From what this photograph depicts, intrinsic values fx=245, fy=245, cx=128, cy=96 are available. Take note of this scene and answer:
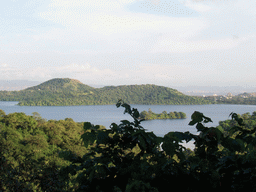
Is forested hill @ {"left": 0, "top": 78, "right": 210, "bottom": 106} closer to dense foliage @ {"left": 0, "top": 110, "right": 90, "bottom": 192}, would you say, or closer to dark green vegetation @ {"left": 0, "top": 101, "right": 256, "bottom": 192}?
A: dense foliage @ {"left": 0, "top": 110, "right": 90, "bottom": 192}

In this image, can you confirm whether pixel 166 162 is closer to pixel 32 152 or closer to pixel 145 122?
pixel 32 152

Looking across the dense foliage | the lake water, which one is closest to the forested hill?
the lake water

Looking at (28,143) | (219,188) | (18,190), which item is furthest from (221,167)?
(28,143)

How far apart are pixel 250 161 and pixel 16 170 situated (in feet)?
17.1

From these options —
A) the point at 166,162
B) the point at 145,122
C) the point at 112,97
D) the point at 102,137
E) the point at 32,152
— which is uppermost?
the point at 112,97

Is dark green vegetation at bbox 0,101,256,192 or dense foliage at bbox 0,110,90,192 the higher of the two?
dark green vegetation at bbox 0,101,256,192

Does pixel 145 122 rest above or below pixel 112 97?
below

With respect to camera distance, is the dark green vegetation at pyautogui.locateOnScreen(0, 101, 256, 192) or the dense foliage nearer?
the dark green vegetation at pyautogui.locateOnScreen(0, 101, 256, 192)

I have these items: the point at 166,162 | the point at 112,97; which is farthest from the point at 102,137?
the point at 112,97

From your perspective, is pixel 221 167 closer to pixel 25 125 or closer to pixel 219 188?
pixel 219 188

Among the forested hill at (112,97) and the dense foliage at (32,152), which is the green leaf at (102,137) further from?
the forested hill at (112,97)

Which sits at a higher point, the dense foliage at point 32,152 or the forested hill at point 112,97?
the forested hill at point 112,97

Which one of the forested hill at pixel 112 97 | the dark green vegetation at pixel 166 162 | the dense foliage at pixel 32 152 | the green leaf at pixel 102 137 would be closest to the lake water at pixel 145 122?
the forested hill at pixel 112 97

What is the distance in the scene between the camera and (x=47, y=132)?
25.5m
